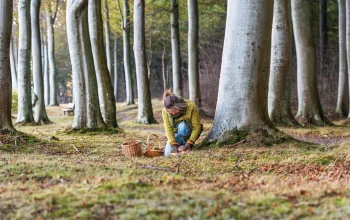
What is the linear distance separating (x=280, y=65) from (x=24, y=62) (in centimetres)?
1008

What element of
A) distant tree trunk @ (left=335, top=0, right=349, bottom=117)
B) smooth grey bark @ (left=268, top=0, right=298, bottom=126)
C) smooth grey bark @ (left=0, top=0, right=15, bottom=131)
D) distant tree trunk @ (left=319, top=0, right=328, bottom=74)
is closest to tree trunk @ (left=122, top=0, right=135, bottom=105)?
distant tree trunk @ (left=319, top=0, right=328, bottom=74)

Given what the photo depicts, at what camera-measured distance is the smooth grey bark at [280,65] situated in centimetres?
1283

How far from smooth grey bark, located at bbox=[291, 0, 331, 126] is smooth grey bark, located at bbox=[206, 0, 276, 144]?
7398 mm

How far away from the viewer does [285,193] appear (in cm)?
380

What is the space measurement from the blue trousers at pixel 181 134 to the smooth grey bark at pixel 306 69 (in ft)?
27.0

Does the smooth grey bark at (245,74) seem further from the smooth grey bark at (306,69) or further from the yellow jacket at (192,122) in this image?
the smooth grey bark at (306,69)

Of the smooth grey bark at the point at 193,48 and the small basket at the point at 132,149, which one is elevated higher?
the smooth grey bark at the point at 193,48

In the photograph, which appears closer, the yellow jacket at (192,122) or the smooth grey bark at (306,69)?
the yellow jacket at (192,122)

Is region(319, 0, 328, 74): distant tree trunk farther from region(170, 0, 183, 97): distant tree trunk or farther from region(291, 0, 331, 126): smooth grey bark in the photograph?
region(291, 0, 331, 126): smooth grey bark

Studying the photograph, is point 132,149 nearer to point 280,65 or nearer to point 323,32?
point 280,65

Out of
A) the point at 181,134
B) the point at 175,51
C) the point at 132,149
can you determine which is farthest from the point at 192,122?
the point at 175,51

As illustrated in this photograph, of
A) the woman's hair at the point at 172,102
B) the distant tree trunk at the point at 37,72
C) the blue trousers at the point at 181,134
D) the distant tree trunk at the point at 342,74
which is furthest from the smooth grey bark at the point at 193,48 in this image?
the woman's hair at the point at 172,102

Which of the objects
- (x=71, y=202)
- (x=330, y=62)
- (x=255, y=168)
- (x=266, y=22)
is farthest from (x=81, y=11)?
(x=330, y=62)

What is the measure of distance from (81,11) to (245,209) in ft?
33.1
